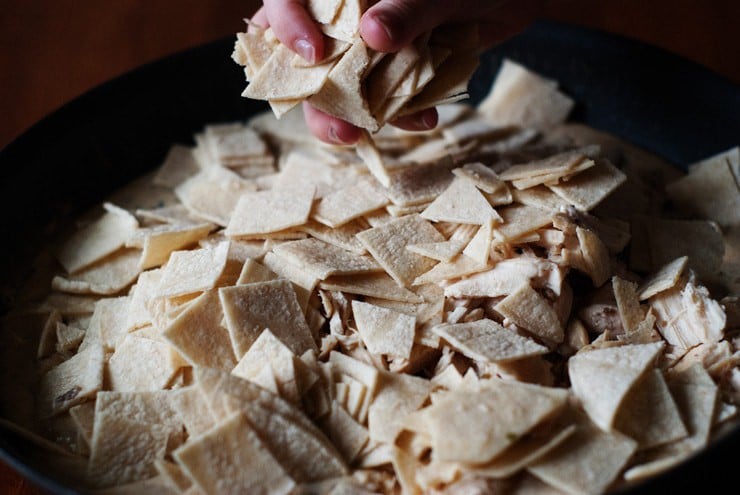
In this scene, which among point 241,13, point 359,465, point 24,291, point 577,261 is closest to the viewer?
point 359,465

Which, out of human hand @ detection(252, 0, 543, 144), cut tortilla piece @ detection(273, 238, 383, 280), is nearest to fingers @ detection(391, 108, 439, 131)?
human hand @ detection(252, 0, 543, 144)

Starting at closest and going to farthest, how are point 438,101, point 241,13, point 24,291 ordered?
point 438,101 → point 24,291 → point 241,13

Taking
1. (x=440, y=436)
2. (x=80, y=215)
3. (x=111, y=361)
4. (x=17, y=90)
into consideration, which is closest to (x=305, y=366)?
(x=440, y=436)

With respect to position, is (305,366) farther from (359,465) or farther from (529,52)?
(529,52)

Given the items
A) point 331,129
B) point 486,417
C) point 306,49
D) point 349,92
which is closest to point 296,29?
point 306,49

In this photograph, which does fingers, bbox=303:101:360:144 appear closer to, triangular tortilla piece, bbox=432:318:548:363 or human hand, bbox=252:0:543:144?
human hand, bbox=252:0:543:144

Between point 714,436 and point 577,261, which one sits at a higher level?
point 577,261

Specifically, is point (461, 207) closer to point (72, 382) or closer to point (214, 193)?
point (214, 193)
